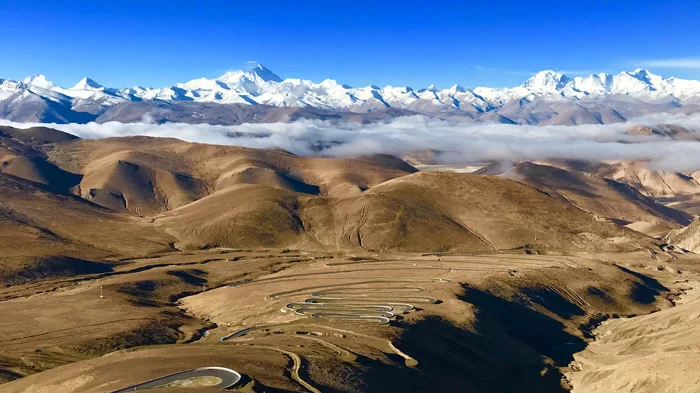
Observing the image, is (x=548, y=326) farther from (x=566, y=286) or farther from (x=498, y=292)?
(x=566, y=286)

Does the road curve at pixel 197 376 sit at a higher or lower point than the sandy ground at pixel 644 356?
higher

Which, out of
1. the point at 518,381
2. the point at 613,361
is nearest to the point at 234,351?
the point at 518,381

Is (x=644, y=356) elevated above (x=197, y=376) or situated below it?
below

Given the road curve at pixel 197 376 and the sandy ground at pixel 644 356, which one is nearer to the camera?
the road curve at pixel 197 376

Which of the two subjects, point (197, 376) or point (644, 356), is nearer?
point (197, 376)

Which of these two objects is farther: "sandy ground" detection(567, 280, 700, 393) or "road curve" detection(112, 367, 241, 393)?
"sandy ground" detection(567, 280, 700, 393)
